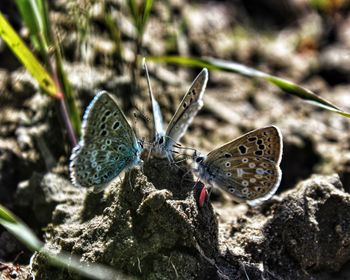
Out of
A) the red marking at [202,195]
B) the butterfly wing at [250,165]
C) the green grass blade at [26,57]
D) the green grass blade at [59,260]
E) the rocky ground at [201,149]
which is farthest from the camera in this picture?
the green grass blade at [26,57]

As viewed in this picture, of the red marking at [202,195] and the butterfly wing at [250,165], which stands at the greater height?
the red marking at [202,195]

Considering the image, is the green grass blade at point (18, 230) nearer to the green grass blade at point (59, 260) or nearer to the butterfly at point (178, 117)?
the green grass blade at point (59, 260)

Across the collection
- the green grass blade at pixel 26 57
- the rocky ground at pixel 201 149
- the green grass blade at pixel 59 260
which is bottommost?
the rocky ground at pixel 201 149

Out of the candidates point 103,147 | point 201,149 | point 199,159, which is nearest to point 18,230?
point 103,147

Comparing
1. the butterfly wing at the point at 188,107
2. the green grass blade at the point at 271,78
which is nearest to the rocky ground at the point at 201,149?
the butterfly wing at the point at 188,107

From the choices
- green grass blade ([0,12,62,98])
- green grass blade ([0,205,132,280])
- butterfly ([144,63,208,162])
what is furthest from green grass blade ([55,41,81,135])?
green grass blade ([0,205,132,280])

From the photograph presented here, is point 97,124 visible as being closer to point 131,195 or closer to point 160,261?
point 131,195
